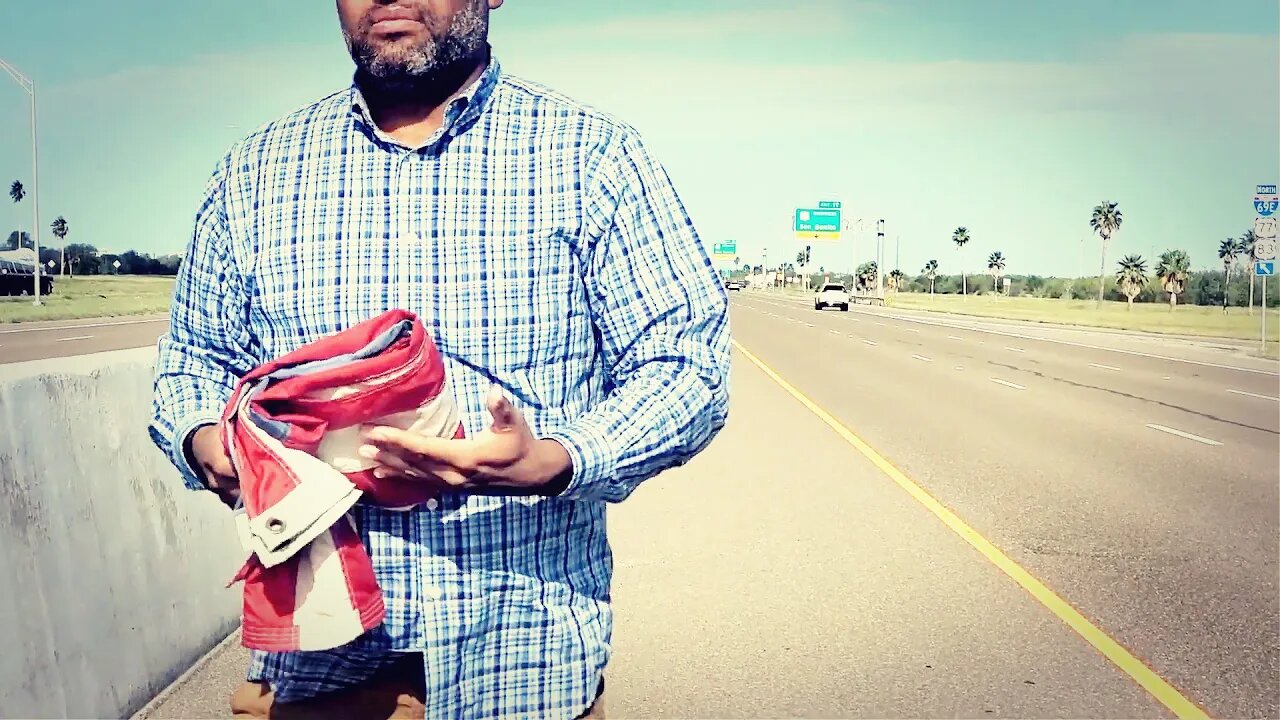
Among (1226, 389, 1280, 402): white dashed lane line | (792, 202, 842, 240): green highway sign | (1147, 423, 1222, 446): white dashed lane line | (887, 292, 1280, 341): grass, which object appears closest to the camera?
(1147, 423, 1222, 446): white dashed lane line

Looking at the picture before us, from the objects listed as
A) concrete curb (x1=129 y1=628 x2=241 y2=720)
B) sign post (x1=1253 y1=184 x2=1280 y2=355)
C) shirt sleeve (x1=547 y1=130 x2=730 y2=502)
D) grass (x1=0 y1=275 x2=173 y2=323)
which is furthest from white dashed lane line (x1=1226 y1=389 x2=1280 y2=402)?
shirt sleeve (x1=547 y1=130 x2=730 y2=502)

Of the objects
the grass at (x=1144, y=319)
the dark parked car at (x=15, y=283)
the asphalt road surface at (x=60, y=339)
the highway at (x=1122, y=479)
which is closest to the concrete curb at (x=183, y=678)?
the highway at (x=1122, y=479)

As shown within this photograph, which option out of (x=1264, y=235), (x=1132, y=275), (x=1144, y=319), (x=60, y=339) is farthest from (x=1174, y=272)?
(x=60, y=339)

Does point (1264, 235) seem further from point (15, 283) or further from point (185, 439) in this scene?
point (185, 439)

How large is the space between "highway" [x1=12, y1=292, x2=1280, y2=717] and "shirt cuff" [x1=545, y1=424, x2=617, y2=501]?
120 inches

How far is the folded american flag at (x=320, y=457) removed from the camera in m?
1.21

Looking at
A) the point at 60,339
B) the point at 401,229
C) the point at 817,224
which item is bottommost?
the point at 60,339

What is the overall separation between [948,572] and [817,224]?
94834 millimetres

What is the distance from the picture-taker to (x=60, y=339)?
2452cm

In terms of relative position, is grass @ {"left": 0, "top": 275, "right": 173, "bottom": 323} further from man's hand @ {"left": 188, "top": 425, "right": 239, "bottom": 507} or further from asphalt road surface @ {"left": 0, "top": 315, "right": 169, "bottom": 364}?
man's hand @ {"left": 188, "top": 425, "right": 239, "bottom": 507}

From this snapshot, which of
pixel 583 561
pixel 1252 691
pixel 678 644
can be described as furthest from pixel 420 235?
pixel 1252 691

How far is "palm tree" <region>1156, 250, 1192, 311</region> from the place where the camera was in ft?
388

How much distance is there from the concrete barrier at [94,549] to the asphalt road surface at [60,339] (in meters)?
14.8

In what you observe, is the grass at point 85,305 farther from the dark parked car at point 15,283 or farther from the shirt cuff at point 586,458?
the shirt cuff at point 586,458
